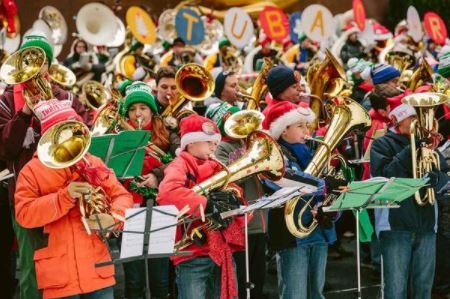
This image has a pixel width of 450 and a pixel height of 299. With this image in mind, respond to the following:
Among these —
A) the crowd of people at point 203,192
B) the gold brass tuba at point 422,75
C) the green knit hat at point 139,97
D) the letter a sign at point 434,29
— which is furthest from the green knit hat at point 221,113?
the letter a sign at point 434,29

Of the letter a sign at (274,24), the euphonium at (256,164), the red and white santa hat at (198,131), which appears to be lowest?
the euphonium at (256,164)

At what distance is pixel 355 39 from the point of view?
15539 mm

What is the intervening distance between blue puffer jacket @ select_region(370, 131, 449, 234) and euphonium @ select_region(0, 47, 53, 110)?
244cm

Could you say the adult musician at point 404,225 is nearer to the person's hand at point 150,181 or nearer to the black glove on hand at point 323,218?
the black glove on hand at point 323,218

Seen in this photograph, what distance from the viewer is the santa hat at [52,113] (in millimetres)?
5137

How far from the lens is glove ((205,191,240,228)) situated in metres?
5.27

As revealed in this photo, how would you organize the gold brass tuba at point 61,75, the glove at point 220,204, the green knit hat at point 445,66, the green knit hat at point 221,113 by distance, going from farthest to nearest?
the gold brass tuba at point 61,75 < the green knit hat at point 445,66 < the green knit hat at point 221,113 < the glove at point 220,204

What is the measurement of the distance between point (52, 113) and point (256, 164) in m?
1.37

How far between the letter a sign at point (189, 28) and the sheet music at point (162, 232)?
346 inches

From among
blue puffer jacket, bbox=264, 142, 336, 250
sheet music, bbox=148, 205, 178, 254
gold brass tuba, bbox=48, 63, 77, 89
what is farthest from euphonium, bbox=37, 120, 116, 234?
gold brass tuba, bbox=48, 63, 77, 89

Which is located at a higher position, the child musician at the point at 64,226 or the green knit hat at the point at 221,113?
the green knit hat at the point at 221,113

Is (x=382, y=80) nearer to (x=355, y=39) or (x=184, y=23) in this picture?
(x=184, y=23)

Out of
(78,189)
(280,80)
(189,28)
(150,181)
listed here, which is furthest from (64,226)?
(189,28)

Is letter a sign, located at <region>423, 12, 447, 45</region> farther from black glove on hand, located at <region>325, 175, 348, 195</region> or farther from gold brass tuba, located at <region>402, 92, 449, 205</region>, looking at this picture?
black glove on hand, located at <region>325, 175, 348, 195</region>
